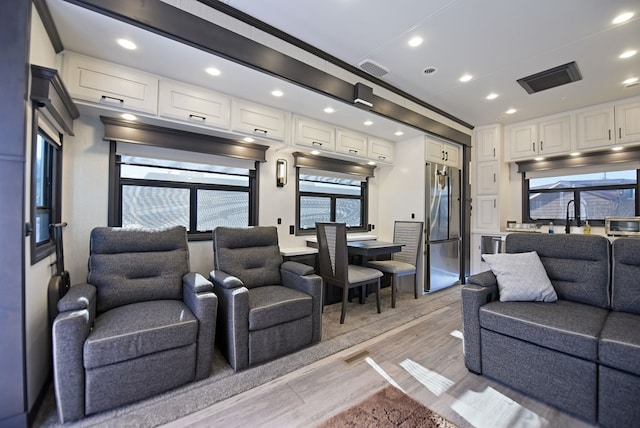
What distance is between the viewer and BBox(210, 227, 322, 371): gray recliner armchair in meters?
2.07

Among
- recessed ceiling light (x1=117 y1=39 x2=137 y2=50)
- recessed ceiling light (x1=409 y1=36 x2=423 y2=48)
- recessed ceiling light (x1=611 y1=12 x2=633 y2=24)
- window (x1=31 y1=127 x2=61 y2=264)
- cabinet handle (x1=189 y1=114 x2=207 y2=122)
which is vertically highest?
recessed ceiling light (x1=409 y1=36 x2=423 y2=48)

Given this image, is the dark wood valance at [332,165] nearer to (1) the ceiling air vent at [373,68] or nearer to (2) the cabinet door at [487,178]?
(1) the ceiling air vent at [373,68]

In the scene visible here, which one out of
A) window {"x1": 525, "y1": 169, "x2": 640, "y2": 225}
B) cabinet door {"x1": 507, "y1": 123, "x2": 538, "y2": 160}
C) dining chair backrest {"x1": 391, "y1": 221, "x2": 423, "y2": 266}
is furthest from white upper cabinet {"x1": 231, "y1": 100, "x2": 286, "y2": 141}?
window {"x1": 525, "y1": 169, "x2": 640, "y2": 225}

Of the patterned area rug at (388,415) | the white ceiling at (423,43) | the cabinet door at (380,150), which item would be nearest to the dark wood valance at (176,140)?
the white ceiling at (423,43)

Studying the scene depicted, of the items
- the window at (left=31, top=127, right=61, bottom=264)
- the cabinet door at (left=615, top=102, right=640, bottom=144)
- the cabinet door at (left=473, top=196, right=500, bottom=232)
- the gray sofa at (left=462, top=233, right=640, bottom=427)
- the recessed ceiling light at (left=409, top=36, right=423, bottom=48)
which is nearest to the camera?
the gray sofa at (left=462, top=233, right=640, bottom=427)

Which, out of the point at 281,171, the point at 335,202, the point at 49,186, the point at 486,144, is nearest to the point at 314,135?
the point at 281,171

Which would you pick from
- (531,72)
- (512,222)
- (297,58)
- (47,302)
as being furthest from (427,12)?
(512,222)

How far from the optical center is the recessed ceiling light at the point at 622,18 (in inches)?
83.7

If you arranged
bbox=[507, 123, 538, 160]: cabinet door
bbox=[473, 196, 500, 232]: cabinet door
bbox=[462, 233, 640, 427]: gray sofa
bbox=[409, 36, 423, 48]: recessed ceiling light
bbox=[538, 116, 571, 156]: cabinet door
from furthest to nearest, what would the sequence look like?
bbox=[473, 196, 500, 232]: cabinet door
bbox=[507, 123, 538, 160]: cabinet door
bbox=[538, 116, 571, 156]: cabinet door
bbox=[409, 36, 423, 48]: recessed ceiling light
bbox=[462, 233, 640, 427]: gray sofa

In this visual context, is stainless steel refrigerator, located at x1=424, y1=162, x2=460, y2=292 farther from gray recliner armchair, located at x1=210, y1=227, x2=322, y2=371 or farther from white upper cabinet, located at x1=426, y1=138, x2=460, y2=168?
gray recliner armchair, located at x1=210, y1=227, x2=322, y2=371

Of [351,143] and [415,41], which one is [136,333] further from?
[351,143]

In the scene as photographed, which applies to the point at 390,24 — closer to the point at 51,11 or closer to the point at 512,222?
the point at 51,11

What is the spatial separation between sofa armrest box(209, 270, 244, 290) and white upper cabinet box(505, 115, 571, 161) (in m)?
4.80

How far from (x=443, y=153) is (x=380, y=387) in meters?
3.69
